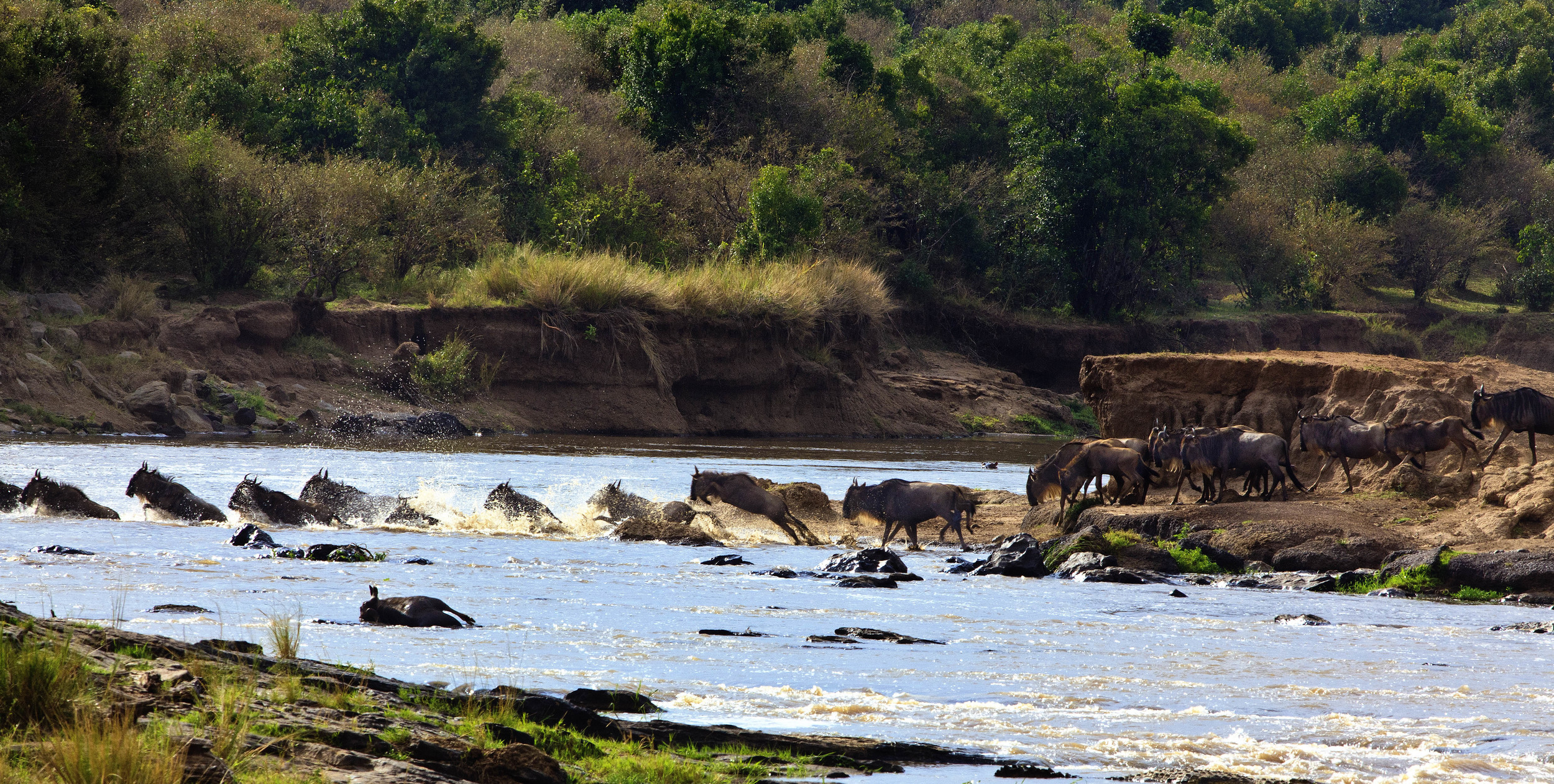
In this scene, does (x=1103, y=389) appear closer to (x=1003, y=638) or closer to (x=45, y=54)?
(x=1003, y=638)

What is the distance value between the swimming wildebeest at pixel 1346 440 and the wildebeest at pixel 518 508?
432 inches

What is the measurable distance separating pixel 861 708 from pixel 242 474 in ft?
62.6

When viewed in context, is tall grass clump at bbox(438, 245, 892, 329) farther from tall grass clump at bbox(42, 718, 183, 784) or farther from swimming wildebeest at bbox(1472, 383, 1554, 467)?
tall grass clump at bbox(42, 718, 183, 784)

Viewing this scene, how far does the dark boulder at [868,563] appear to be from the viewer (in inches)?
703

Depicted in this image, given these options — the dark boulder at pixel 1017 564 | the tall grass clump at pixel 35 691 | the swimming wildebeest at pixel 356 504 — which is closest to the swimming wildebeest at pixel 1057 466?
the dark boulder at pixel 1017 564

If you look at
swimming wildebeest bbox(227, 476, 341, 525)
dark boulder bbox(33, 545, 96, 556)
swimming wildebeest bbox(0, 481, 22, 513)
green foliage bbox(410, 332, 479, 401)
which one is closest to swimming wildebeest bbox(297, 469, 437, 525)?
swimming wildebeest bbox(227, 476, 341, 525)

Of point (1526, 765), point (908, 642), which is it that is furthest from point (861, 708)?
point (1526, 765)

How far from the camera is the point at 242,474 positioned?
25797 mm

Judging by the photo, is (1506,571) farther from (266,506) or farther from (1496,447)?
(266,506)

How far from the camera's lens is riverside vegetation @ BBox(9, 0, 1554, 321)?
4169 centimetres

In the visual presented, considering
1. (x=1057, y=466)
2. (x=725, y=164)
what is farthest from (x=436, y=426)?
(x=725, y=164)

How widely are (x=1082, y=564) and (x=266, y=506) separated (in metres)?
11.4

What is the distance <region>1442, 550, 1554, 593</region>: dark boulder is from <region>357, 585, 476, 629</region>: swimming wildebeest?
11065mm

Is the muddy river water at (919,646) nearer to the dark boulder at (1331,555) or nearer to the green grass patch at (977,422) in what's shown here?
the dark boulder at (1331,555)
